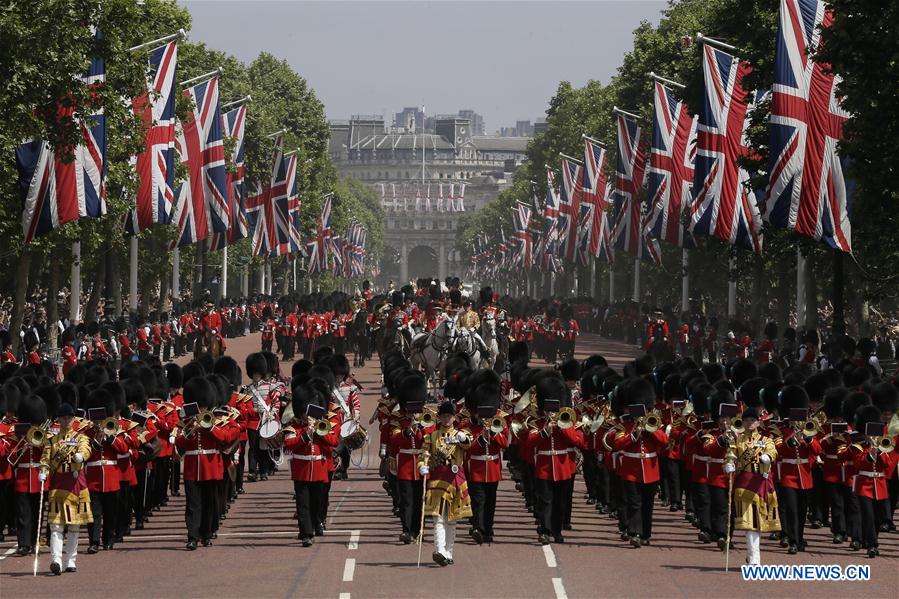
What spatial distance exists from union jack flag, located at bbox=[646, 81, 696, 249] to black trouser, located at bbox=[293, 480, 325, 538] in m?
28.1

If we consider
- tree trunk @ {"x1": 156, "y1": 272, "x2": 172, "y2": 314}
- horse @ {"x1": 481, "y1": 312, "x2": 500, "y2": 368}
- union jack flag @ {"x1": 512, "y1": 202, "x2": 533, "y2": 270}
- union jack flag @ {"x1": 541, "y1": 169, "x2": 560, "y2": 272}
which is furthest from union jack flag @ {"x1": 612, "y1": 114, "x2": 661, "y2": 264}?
union jack flag @ {"x1": 512, "y1": 202, "x2": 533, "y2": 270}

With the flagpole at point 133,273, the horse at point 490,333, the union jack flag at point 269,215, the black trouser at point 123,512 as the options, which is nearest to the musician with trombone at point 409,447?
the black trouser at point 123,512

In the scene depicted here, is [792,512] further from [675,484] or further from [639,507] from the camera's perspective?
[675,484]

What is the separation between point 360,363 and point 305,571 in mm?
38495

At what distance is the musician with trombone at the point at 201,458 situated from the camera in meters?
19.9

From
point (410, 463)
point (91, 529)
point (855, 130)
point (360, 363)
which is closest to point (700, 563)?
point (410, 463)

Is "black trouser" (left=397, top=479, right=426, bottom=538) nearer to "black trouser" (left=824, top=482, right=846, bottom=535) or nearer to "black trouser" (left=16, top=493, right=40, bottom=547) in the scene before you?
"black trouser" (left=16, top=493, right=40, bottom=547)

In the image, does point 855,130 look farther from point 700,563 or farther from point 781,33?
point 700,563

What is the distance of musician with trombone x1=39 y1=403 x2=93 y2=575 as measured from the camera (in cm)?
1848

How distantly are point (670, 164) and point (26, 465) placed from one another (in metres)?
30.9

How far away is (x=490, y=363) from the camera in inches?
1435

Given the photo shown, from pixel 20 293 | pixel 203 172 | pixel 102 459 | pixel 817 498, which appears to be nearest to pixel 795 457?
pixel 817 498

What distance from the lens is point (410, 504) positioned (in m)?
20.1

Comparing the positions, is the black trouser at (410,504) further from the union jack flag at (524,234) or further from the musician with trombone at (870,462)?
the union jack flag at (524,234)
